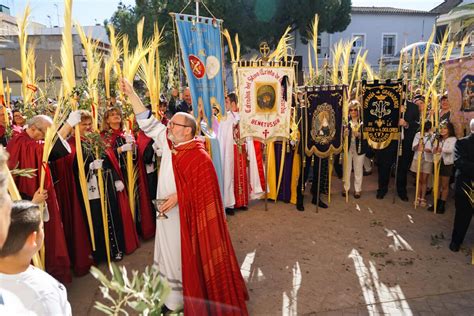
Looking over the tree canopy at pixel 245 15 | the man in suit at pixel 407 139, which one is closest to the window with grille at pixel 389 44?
the tree canopy at pixel 245 15

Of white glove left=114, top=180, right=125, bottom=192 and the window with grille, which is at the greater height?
the window with grille

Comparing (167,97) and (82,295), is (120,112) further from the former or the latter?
(167,97)

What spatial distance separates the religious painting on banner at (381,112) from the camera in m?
6.18

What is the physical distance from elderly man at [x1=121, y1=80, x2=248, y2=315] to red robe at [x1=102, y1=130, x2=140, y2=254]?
1.39 metres

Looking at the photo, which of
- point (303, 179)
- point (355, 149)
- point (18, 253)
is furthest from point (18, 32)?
point (355, 149)

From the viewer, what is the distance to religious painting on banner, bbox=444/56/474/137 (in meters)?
5.72

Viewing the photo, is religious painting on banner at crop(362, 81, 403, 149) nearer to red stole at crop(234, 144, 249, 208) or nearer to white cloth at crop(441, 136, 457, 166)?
white cloth at crop(441, 136, 457, 166)

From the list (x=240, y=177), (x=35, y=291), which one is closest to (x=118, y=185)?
(x=240, y=177)

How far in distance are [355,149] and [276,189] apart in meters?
1.64

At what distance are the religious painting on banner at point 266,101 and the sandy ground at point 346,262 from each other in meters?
1.41

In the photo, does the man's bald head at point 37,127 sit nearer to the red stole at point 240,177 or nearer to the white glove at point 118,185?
the white glove at point 118,185

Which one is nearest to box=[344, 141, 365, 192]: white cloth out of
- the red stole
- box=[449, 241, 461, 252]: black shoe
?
the red stole

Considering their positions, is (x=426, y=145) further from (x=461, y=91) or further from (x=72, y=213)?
(x=72, y=213)

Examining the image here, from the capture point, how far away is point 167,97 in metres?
9.35
